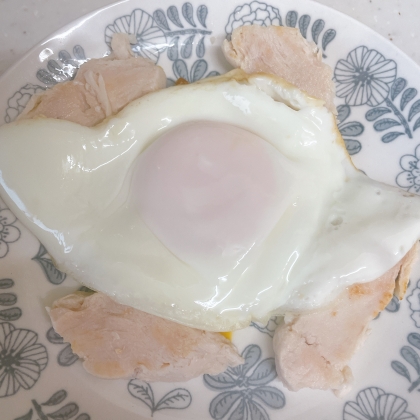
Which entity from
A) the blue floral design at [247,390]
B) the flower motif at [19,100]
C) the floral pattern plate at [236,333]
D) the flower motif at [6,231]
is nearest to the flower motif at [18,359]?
the floral pattern plate at [236,333]

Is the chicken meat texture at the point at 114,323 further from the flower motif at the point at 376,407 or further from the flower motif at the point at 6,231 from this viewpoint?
the flower motif at the point at 376,407

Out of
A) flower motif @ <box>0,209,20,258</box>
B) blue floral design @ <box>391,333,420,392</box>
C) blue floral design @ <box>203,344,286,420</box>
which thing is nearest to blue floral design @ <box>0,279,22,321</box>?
flower motif @ <box>0,209,20,258</box>

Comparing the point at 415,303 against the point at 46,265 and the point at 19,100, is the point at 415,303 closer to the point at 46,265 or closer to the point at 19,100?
the point at 46,265

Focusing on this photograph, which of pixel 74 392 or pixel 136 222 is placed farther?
pixel 74 392

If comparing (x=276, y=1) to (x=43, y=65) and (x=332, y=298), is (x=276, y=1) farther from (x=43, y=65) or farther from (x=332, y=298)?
(x=332, y=298)

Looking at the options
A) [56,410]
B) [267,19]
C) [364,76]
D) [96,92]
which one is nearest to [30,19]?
[96,92]

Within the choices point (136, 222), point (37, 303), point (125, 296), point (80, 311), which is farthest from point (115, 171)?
point (37, 303)
